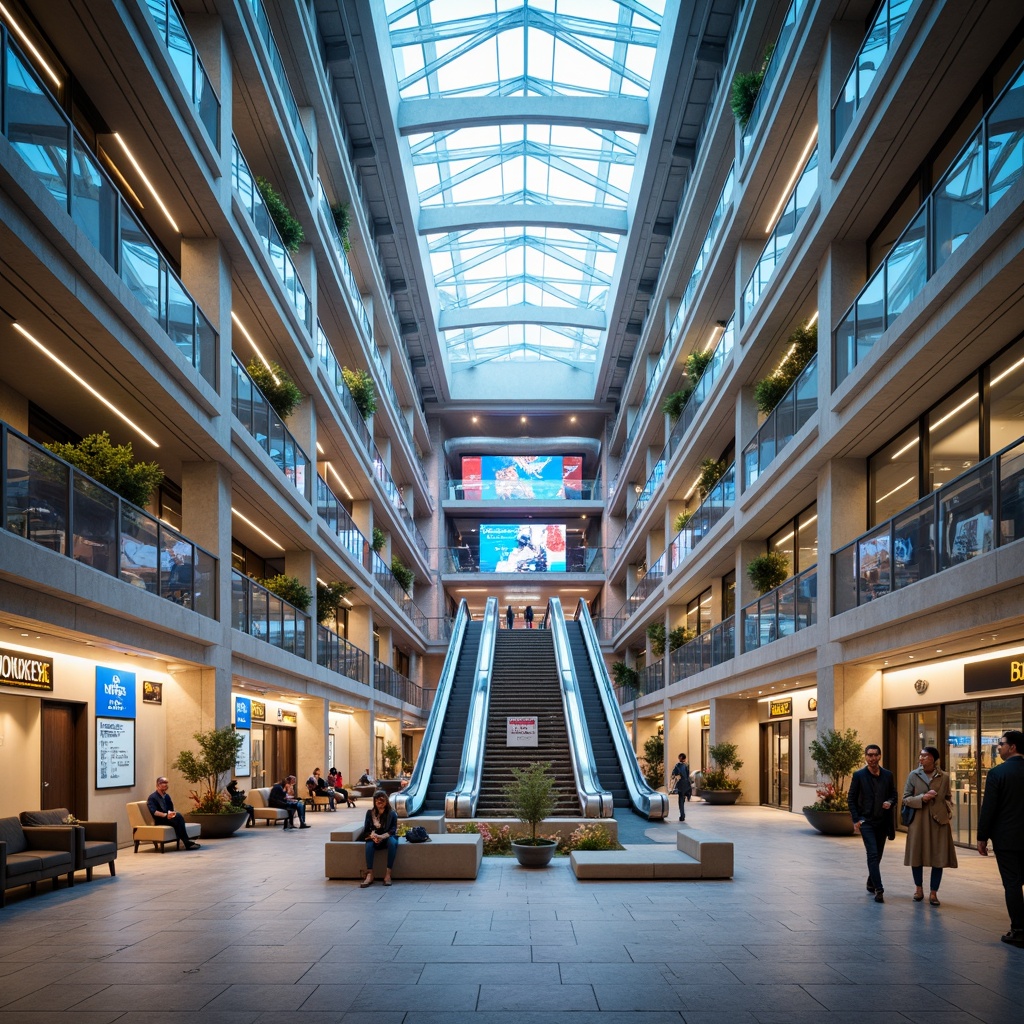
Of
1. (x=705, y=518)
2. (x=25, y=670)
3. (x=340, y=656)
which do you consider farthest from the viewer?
(x=340, y=656)

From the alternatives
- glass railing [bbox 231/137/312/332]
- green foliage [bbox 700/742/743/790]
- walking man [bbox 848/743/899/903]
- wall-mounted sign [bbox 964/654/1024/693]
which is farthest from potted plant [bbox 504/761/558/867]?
green foliage [bbox 700/742/743/790]

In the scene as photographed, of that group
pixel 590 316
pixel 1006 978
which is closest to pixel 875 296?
pixel 1006 978

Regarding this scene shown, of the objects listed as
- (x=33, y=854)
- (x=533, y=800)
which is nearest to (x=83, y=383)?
(x=33, y=854)

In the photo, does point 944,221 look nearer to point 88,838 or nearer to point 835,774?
point 835,774

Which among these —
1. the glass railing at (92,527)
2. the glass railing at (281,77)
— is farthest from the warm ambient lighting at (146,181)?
the glass railing at (92,527)

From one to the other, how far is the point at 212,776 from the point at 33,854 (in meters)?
6.38

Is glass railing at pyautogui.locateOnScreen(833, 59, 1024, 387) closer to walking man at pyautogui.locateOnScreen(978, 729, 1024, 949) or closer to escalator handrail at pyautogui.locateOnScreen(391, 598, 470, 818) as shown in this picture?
walking man at pyautogui.locateOnScreen(978, 729, 1024, 949)

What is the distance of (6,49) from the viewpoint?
9.06m

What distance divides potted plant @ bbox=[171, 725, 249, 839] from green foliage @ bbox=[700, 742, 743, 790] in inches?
503

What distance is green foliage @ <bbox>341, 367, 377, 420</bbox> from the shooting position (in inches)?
1168

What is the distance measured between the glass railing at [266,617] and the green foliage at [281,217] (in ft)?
24.5

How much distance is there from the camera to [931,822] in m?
9.47

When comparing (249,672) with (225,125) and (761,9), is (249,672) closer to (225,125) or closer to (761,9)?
A: (225,125)

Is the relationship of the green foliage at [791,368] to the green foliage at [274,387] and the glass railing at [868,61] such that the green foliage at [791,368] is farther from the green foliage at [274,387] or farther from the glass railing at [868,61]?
the green foliage at [274,387]
